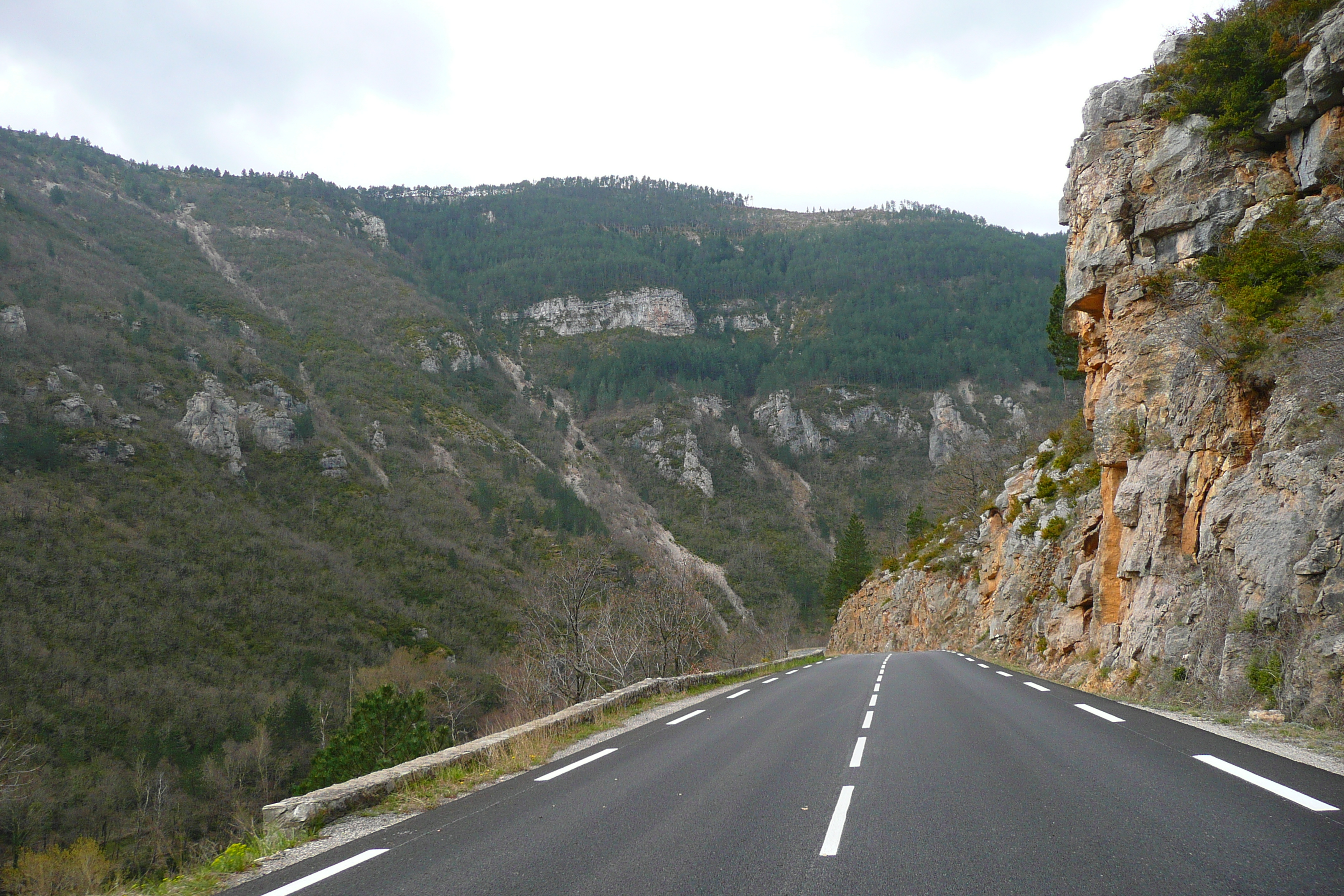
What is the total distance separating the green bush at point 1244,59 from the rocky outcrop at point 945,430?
10174 centimetres

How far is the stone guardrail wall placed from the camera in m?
5.95

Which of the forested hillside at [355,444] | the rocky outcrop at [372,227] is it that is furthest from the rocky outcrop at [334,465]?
the rocky outcrop at [372,227]

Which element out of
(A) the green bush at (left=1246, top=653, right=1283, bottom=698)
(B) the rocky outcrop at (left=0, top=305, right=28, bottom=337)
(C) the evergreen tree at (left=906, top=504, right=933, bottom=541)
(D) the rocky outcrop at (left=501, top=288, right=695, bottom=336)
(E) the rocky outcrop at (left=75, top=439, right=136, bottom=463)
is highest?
(D) the rocky outcrop at (left=501, top=288, right=695, bottom=336)

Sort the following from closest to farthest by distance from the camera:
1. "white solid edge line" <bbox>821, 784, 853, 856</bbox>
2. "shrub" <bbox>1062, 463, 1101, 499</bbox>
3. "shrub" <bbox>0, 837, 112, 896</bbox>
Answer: "white solid edge line" <bbox>821, 784, 853, 856</bbox> → "shrub" <bbox>1062, 463, 1101, 499</bbox> → "shrub" <bbox>0, 837, 112, 896</bbox>

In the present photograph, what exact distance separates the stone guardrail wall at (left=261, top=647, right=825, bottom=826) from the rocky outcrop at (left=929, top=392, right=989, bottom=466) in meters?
110

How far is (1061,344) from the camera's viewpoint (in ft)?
111

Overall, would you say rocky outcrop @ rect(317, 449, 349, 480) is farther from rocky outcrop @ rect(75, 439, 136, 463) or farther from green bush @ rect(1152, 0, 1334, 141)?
green bush @ rect(1152, 0, 1334, 141)

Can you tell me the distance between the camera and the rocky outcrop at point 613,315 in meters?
172

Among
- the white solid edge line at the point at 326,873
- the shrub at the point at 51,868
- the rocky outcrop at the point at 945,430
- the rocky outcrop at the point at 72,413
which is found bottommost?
the shrub at the point at 51,868

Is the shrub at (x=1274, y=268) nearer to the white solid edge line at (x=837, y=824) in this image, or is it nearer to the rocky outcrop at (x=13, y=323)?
the white solid edge line at (x=837, y=824)

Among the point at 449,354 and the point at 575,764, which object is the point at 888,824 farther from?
the point at 449,354

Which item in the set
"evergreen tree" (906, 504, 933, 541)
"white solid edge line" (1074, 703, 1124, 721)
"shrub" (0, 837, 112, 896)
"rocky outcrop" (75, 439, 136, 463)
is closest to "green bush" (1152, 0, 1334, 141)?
"white solid edge line" (1074, 703, 1124, 721)

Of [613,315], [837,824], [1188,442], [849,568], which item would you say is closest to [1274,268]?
[1188,442]

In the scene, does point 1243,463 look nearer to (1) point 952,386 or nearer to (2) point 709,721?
(2) point 709,721
